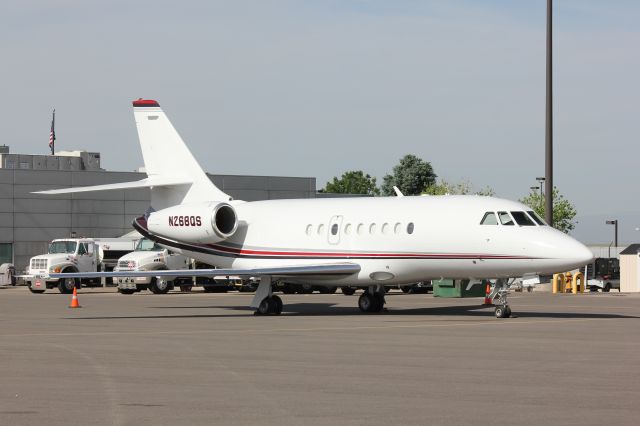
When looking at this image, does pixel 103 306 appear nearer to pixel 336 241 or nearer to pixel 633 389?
pixel 336 241

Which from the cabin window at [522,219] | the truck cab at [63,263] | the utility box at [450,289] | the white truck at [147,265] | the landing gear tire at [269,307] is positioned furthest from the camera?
the truck cab at [63,263]

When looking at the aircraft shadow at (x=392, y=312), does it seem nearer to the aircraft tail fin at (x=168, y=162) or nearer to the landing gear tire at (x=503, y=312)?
the landing gear tire at (x=503, y=312)

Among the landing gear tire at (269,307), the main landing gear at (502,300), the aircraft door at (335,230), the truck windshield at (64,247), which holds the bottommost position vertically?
the landing gear tire at (269,307)

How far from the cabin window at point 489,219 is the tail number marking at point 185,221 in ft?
26.8

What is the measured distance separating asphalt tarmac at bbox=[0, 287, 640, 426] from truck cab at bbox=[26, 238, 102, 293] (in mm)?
19710

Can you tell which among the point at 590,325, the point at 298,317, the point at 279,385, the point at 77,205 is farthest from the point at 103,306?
the point at 77,205

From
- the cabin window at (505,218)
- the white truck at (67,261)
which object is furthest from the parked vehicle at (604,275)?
the cabin window at (505,218)

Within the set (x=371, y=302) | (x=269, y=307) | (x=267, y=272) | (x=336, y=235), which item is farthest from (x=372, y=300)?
(x=267, y=272)

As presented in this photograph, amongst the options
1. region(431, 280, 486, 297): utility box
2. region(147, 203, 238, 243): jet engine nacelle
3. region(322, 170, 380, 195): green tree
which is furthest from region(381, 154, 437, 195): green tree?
region(147, 203, 238, 243): jet engine nacelle

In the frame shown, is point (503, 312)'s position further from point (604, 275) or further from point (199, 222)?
point (604, 275)

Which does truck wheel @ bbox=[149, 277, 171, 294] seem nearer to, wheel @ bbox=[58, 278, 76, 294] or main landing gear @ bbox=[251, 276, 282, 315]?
wheel @ bbox=[58, 278, 76, 294]

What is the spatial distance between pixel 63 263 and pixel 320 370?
3368cm

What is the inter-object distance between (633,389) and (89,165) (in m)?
78.4

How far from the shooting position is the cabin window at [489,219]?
82.7ft
